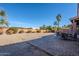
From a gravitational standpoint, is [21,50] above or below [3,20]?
below

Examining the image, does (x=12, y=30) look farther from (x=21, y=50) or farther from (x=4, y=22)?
(x=21, y=50)

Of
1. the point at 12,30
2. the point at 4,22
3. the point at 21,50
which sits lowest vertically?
the point at 21,50

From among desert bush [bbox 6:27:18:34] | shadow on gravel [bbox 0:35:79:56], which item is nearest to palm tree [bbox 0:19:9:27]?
desert bush [bbox 6:27:18:34]

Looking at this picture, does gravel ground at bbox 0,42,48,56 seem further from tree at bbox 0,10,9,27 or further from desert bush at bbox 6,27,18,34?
tree at bbox 0,10,9,27

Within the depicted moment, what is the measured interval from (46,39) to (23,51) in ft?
2.22

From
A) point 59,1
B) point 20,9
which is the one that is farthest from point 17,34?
point 59,1

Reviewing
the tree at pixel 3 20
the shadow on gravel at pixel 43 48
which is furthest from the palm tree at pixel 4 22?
the shadow on gravel at pixel 43 48

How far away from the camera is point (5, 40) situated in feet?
19.6

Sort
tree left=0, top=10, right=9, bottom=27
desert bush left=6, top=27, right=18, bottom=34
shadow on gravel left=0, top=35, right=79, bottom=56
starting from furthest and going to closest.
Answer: desert bush left=6, top=27, right=18, bottom=34
tree left=0, top=10, right=9, bottom=27
shadow on gravel left=0, top=35, right=79, bottom=56

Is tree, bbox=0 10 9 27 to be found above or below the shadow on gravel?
above

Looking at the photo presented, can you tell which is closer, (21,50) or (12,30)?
(21,50)

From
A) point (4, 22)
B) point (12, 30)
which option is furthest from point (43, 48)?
point (4, 22)

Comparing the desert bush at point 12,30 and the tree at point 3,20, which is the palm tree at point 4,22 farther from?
the desert bush at point 12,30

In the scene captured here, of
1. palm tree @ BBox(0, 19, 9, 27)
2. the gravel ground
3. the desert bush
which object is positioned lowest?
the gravel ground
